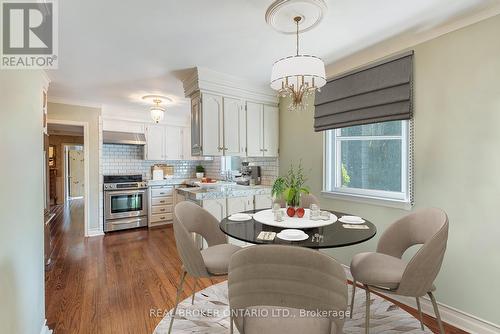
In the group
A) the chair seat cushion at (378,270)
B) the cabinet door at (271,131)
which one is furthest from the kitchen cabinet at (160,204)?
the chair seat cushion at (378,270)

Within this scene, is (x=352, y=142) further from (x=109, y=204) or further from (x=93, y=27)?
(x=109, y=204)

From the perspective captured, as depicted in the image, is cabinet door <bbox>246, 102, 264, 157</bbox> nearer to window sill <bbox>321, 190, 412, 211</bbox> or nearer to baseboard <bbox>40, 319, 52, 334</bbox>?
window sill <bbox>321, 190, 412, 211</bbox>

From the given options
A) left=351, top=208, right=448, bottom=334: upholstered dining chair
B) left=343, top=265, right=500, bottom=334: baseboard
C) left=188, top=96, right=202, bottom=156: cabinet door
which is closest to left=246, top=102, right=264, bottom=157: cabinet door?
left=188, top=96, right=202, bottom=156: cabinet door

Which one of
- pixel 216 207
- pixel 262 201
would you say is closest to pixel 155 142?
pixel 216 207

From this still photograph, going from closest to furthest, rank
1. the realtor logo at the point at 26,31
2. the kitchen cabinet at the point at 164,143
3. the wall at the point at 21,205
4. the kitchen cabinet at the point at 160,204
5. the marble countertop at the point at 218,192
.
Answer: the wall at the point at 21,205, the realtor logo at the point at 26,31, the marble countertop at the point at 218,192, the kitchen cabinet at the point at 160,204, the kitchen cabinet at the point at 164,143

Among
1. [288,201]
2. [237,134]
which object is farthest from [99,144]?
[288,201]

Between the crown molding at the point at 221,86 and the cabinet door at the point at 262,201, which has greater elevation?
the crown molding at the point at 221,86

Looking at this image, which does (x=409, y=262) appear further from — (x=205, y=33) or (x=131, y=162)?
(x=131, y=162)

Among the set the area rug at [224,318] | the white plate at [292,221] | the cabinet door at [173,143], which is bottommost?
the area rug at [224,318]

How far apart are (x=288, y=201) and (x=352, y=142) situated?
1322 millimetres

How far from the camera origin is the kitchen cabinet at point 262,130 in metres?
3.54

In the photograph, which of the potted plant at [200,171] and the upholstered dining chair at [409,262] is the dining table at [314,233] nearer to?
the upholstered dining chair at [409,262]

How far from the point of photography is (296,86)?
76.5 inches

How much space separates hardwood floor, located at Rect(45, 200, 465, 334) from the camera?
1.98 meters
